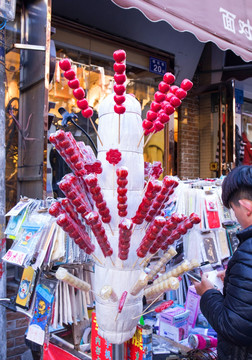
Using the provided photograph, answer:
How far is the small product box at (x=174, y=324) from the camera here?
7.16 ft

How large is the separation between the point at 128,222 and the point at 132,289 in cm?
34

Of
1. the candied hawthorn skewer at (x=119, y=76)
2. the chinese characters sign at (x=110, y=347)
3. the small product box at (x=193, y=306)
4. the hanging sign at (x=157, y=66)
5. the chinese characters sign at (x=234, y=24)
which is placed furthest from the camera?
the hanging sign at (x=157, y=66)

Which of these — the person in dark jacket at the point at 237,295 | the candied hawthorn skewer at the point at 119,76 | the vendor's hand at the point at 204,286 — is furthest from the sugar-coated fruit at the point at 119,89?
the vendor's hand at the point at 204,286

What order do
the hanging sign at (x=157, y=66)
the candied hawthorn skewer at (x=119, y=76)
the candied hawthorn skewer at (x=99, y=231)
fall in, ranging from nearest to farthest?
the candied hawthorn skewer at (x=119, y=76) < the candied hawthorn skewer at (x=99, y=231) < the hanging sign at (x=157, y=66)

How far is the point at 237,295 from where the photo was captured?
1.29m

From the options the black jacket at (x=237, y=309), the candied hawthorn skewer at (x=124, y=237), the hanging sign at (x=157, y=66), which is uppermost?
the hanging sign at (x=157, y=66)

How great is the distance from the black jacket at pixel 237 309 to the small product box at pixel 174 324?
741mm

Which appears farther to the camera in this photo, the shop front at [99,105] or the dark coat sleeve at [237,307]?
the shop front at [99,105]

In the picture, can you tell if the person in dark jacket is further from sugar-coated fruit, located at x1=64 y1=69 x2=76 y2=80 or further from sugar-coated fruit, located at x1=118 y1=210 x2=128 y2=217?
sugar-coated fruit, located at x1=64 y1=69 x2=76 y2=80

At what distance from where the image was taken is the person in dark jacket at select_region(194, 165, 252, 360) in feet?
4.17

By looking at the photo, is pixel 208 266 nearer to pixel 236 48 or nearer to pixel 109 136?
pixel 109 136

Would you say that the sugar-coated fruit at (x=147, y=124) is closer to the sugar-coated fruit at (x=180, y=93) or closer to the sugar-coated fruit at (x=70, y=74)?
the sugar-coated fruit at (x=180, y=93)

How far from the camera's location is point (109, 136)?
1446mm

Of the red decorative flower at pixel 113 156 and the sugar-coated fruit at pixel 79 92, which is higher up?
the sugar-coated fruit at pixel 79 92
